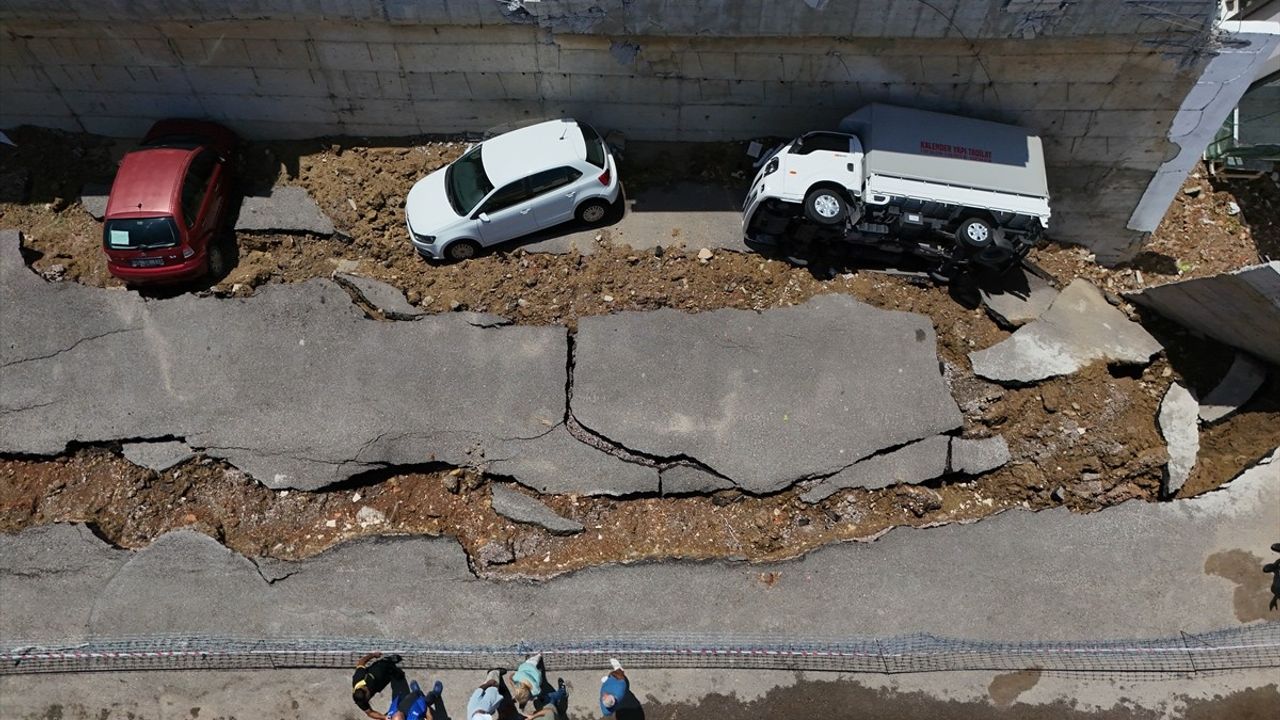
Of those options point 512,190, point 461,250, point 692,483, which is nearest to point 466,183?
point 512,190

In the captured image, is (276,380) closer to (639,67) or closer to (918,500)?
(639,67)

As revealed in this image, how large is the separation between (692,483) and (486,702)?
3.31m

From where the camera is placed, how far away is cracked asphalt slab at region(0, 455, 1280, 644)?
797 centimetres

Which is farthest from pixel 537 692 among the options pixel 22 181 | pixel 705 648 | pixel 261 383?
pixel 22 181

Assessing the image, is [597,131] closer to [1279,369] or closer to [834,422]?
[834,422]

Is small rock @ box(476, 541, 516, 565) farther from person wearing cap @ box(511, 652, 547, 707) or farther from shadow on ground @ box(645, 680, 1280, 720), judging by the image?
shadow on ground @ box(645, 680, 1280, 720)

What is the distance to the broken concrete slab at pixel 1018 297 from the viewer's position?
973cm

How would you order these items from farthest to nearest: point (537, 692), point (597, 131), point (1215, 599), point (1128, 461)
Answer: point (597, 131)
point (1128, 461)
point (1215, 599)
point (537, 692)

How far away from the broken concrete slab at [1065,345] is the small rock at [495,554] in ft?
21.0

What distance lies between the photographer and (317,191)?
35.8 feet

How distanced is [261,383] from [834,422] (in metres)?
7.55

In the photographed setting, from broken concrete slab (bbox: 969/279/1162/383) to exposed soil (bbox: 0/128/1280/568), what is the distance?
7.7 inches

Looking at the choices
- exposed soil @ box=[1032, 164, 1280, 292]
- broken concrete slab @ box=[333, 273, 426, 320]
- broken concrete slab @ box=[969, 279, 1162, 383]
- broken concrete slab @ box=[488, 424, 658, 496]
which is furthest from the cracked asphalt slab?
exposed soil @ box=[1032, 164, 1280, 292]

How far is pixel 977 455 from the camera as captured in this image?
28.4 ft
